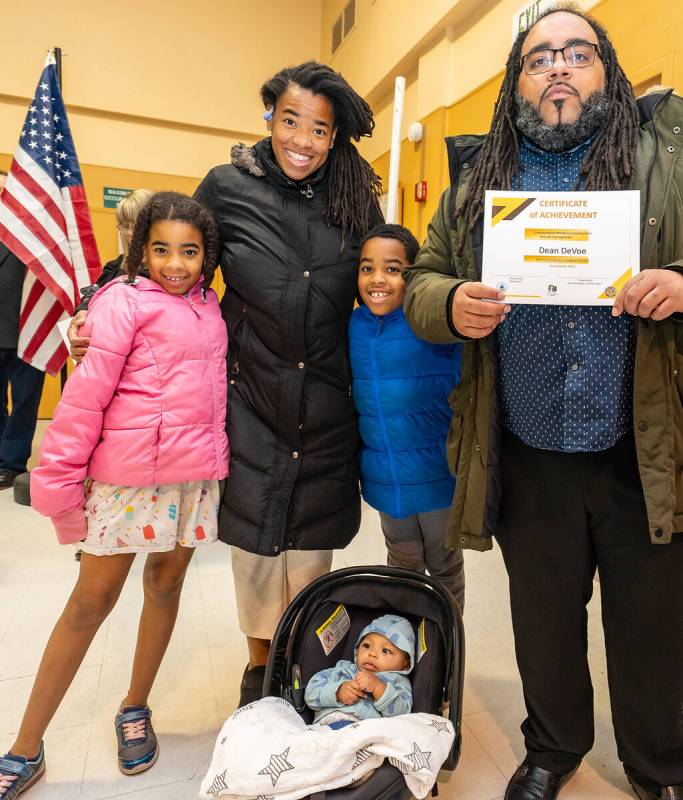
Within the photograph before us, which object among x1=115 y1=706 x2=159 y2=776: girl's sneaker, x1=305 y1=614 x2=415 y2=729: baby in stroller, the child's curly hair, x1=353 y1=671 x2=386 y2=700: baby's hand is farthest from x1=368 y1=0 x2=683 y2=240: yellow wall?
x1=115 y1=706 x2=159 y2=776: girl's sneaker

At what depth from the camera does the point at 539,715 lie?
4.64 feet

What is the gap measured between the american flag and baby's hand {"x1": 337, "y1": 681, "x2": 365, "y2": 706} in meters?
2.55

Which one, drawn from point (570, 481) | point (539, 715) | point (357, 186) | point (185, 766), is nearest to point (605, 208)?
point (570, 481)

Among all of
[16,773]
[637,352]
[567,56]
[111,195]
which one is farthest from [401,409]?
[111,195]

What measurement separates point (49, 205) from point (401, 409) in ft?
8.11

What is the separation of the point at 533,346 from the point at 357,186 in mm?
680

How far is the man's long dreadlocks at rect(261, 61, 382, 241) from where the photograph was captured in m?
1.43

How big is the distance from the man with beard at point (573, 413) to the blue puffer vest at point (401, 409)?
0.16 metres

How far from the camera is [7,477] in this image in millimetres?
3738

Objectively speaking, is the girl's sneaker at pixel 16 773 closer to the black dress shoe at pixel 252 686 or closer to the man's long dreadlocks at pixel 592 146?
the black dress shoe at pixel 252 686

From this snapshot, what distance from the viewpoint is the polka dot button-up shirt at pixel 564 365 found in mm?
1160

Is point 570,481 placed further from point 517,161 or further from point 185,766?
point 185,766

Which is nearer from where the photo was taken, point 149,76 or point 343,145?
point 343,145

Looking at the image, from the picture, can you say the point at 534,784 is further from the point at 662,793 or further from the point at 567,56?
the point at 567,56
